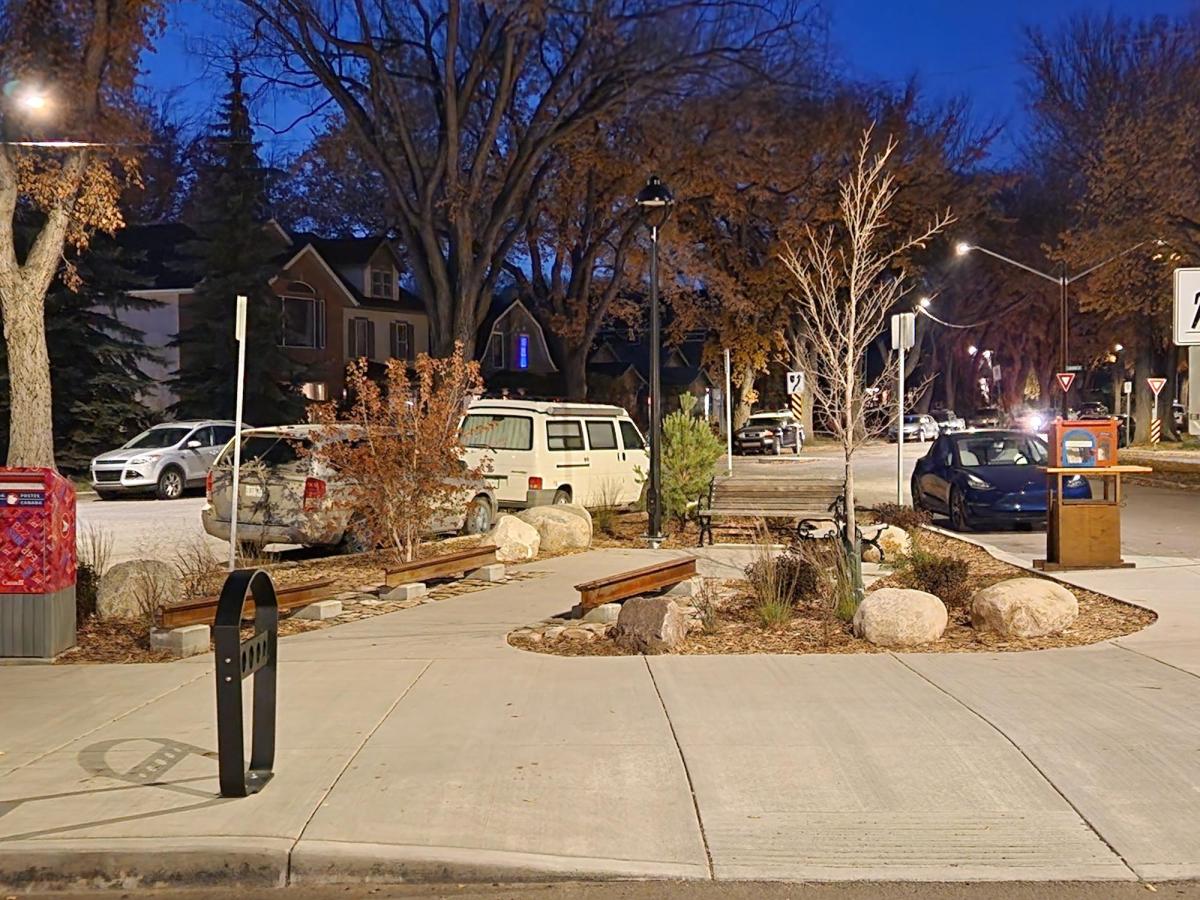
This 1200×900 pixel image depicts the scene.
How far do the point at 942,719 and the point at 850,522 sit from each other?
420cm

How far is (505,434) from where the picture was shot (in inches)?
715

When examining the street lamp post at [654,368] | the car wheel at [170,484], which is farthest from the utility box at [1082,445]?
the car wheel at [170,484]

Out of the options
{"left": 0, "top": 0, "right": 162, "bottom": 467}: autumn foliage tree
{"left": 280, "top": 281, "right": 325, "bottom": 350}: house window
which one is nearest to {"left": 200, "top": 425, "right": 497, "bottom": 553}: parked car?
{"left": 0, "top": 0, "right": 162, "bottom": 467}: autumn foliage tree

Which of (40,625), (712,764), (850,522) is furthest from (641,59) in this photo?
(712,764)

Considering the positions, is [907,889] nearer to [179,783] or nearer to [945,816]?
[945,816]

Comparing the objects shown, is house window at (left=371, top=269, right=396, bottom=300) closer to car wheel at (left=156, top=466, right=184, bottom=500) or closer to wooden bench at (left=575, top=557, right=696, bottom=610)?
car wheel at (left=156, top=466, right=184, bottom=500)

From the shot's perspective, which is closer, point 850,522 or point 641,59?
point 850,522

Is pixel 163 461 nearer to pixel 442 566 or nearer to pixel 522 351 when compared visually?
pixel 442 566

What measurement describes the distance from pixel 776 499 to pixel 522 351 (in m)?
48.6

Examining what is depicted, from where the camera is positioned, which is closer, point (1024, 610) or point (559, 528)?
point (1024, 610)

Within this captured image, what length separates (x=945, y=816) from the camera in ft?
18.3

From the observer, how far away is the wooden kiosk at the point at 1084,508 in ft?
41.7

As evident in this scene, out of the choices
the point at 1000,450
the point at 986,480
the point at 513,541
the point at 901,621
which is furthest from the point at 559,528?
the point at 1000,450

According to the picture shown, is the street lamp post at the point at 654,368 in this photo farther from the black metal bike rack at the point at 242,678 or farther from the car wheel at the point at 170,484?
the car wheel at the point at 170,484
